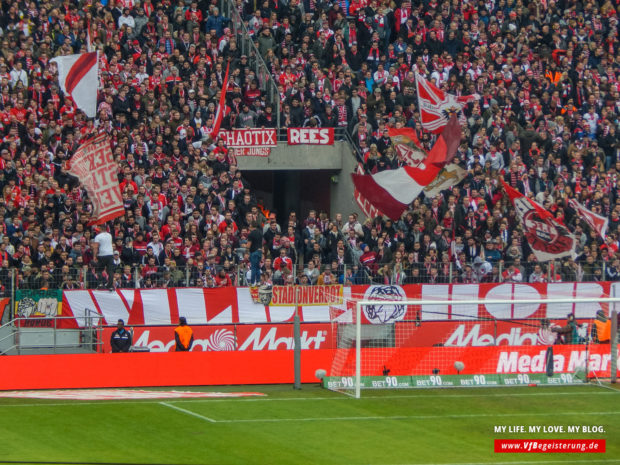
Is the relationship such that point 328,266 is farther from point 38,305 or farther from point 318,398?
point 318,398

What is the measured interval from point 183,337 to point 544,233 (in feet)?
32.6

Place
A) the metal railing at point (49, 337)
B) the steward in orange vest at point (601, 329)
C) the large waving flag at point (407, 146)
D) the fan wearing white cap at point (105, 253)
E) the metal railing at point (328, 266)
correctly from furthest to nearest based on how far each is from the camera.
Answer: the large waving flag at point (407, 146), the fan wearing white cap at point (105, 253), the metal railing at point (328, 266), the metal railing at point (49, 337), the steward in orange vest at point (601, 329)

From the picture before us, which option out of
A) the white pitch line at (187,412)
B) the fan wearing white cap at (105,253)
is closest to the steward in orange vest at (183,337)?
the fan wearing white cap at (105,253)

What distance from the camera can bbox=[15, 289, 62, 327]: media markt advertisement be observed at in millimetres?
27125

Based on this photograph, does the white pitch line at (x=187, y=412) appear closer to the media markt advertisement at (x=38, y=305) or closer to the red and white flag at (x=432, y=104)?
the media markt advertisement at (x=38, y=305)

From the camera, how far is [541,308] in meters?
26.8

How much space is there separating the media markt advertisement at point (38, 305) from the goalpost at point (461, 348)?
21.8 feet

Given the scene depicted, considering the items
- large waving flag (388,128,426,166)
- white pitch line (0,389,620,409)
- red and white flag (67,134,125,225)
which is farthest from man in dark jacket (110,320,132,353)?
large waving flag (388,128,426,166)

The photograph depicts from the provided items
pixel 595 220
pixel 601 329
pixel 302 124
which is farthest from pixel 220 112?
pixel 601 329

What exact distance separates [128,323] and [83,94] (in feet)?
19.5

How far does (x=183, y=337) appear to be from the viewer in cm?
2569

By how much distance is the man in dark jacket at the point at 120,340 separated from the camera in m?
25.7

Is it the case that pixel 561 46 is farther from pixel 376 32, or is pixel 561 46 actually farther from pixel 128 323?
pixel 128 323

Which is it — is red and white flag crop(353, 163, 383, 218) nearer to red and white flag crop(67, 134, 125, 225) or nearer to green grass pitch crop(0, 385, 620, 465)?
red and white flag crop(67, 134, 125, 225)
